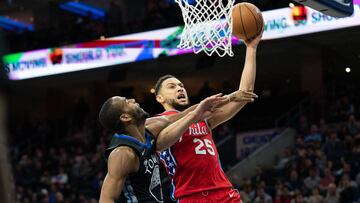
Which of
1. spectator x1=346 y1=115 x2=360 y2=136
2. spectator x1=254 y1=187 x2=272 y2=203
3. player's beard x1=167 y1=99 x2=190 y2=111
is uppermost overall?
player's beard x1=167 y1=99 x2=190 y2=111

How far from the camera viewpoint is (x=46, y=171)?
17.3 meters

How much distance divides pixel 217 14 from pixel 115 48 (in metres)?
12.2

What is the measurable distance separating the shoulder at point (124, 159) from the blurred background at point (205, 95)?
740 cm

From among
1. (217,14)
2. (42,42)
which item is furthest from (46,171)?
(217,14)

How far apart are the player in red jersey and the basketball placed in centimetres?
6

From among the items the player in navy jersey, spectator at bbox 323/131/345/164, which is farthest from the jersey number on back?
spectator at bbox 323/131/345/164

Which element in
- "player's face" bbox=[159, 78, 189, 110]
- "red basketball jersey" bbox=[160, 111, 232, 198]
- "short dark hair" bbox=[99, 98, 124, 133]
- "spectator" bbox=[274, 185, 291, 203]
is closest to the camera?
"short dark hair" bbox=[99, 98, 124, 133]

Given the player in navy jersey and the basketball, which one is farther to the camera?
the basketball

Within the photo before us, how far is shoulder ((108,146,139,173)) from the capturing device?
381cm

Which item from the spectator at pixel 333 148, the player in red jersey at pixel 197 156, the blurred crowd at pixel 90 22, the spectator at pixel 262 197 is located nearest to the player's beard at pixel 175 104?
the player in red jersey at pixel 197 156

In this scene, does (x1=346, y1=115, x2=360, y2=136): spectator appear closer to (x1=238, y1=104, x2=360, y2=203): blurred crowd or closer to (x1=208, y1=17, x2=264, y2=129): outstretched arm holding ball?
(x1=238, y1=104, x2=360, y2=203): blurred crowd

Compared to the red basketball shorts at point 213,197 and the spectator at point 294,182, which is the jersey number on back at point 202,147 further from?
the spectator at point 294,182

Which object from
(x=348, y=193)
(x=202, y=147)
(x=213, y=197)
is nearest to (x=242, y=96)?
(x=202, y=147)

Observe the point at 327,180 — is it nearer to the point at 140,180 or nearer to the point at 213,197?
the point at 213,197
